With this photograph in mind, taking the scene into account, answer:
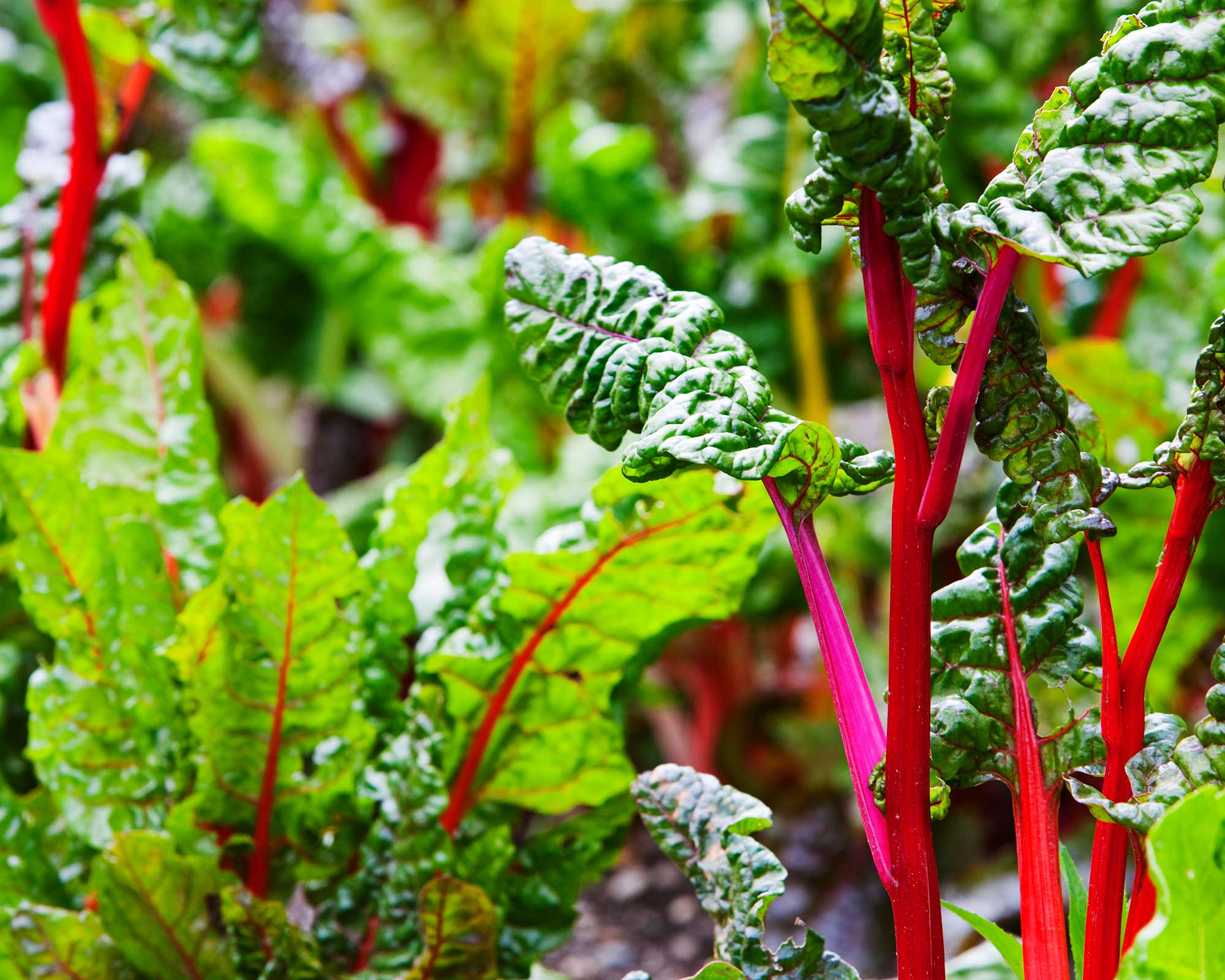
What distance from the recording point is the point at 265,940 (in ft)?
2.33

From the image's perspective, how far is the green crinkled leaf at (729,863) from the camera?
0.58 meters

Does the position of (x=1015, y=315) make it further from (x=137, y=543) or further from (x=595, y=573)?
(x=137, y=543)

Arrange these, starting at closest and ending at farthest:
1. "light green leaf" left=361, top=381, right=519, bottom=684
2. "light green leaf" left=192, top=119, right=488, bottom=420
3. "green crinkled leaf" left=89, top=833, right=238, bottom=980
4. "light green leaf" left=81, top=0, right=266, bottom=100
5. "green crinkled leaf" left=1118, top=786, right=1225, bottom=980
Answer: "green crinkled leaf" left=1118, top=786, right=1225, bottom=980
"green crinkled leaf" left=89, top=833, right=238, bottom=980
"light green leaf" left=361, top=381, right=519, bottom=684
"light green leaf" left=81, top=0, right=266, bottom=100
"light green leaf" left=192, top=119, right=488, bottom=420

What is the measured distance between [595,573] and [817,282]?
971 mm

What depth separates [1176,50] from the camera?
479mm

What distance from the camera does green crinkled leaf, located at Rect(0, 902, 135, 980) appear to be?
69cm

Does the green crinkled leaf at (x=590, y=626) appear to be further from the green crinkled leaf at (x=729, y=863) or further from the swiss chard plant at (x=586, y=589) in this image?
the green crinkled leaf at (x=729, y=863)

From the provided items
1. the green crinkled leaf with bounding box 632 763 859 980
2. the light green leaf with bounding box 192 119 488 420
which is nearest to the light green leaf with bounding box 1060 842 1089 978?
the green crinkled leaf with bounding box 632 763 859 980

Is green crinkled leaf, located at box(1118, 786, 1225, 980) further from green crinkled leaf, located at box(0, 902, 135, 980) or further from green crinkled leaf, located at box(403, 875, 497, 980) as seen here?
green crinkled leaf, located at box(0, 902, 135, 980)

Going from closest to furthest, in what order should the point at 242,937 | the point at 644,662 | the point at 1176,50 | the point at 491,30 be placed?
1. the point at 1176,50
2. the point at 242,937
3. the point at 644,662
4. the point at 491,30

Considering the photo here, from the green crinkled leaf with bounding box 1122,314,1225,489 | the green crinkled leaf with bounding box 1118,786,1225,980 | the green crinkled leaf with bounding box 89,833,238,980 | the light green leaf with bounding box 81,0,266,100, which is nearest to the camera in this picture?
the green crinkled leaf with bounding box 1118,786,1225,980

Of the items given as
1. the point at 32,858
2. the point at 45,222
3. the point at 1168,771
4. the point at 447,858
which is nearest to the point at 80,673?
the point at 32,858

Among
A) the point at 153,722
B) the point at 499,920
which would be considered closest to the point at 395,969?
the point at 499,920

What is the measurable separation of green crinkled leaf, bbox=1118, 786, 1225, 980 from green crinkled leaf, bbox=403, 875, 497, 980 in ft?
1.27
